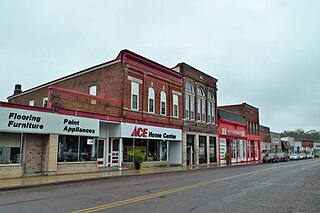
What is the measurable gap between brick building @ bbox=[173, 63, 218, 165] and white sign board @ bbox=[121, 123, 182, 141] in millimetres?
1815

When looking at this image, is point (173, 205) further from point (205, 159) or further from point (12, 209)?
point (205, 159)

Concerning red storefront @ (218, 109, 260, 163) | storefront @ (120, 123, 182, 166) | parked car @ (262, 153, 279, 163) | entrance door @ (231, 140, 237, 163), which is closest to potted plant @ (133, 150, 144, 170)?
storefront @ (120, 123, 182, 166)

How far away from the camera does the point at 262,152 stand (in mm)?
58062

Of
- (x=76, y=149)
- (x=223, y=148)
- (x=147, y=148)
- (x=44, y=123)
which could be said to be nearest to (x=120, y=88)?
(x=147, y=148)

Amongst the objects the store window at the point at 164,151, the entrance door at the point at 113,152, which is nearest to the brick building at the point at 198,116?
the store window at the point at 164,151

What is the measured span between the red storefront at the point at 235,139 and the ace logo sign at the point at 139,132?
15.6 metres

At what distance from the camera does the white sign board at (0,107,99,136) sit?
16.6 meters

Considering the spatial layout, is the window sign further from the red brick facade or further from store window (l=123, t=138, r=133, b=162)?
store window (l=123, t=138, r=133, b=162)

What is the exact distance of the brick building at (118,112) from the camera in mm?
19875

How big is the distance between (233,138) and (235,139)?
83 centimetres

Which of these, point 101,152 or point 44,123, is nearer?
point 44,123

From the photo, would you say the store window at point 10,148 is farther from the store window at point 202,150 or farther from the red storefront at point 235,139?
the red storefront at point 235,139

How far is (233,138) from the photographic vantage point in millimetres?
43688

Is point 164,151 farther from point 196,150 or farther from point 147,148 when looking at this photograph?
point 196,150
